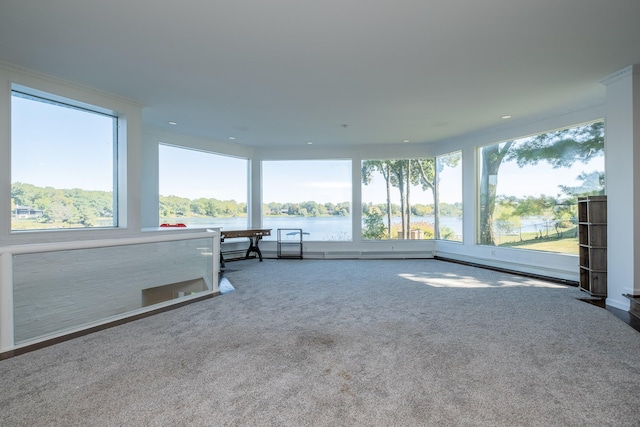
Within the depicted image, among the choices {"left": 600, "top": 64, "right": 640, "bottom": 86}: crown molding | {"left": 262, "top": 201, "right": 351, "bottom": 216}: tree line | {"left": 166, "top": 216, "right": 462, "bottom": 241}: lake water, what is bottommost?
{"left": 166, "top": 216, "right": 462, "bottom": 241}: lake water

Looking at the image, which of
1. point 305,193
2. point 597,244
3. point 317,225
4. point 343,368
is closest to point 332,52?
point 343,368

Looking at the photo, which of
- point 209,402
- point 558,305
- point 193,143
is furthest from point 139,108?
point 558,305

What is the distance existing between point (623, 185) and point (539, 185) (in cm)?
217

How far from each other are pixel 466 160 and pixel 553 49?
170 inches

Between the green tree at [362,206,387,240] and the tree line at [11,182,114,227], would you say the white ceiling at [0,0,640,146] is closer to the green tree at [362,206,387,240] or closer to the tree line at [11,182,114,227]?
the tree line at [11,182,114,227]

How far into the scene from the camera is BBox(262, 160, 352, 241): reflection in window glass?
8758mm

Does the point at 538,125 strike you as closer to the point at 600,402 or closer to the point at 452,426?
the point at 600,402

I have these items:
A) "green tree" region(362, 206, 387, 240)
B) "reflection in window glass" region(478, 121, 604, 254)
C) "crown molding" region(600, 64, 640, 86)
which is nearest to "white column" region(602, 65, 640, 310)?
"crown molding" region(600, 64, 640, 86)

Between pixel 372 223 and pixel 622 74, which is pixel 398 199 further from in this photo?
pixel 622 74

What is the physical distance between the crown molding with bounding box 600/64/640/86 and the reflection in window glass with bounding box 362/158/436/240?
4.38 m

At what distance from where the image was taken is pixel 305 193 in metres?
8.82

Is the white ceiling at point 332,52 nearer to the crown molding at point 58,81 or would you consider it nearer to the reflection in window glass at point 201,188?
the crown molding at point 58,81

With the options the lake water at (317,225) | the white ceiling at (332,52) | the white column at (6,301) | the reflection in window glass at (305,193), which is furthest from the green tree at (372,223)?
the white column at (6,301)

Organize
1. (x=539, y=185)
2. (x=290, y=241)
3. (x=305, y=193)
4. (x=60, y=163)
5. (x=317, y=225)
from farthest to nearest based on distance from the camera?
(x=305, y=193), (x=317, y=225), (x=290, y=241), (x=539, y=185), (x=60, y=163)
